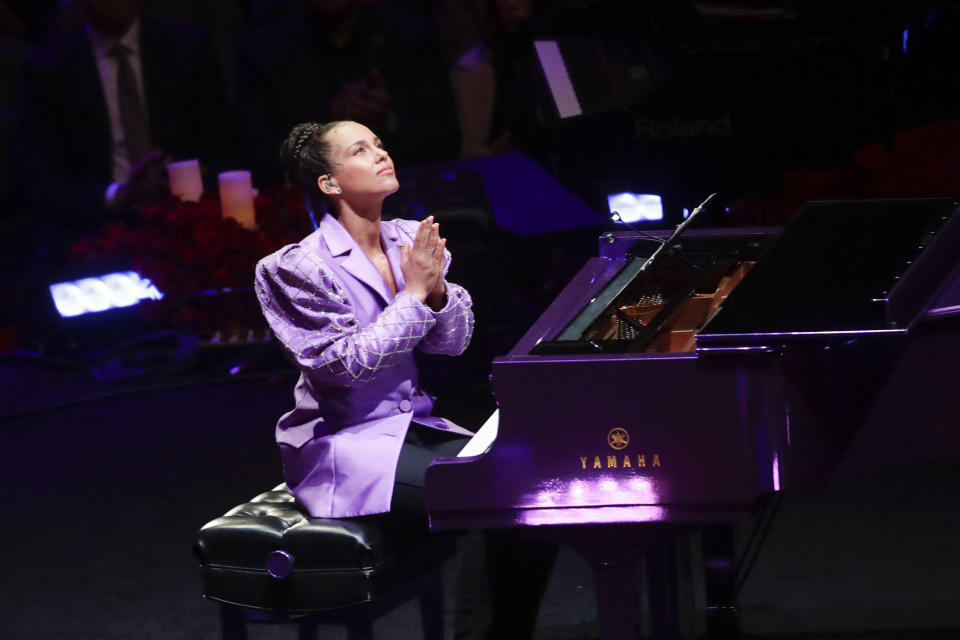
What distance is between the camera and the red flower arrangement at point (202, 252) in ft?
18.1

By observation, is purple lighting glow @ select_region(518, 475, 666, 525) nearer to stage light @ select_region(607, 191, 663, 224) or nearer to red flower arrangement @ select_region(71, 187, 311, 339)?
stage light @ select_region(607, 191, 663, 224)

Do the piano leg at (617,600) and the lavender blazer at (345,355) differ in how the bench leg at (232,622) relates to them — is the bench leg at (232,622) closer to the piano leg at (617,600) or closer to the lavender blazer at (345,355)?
the lavender blazer at (345,355)

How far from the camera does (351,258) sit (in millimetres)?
3004

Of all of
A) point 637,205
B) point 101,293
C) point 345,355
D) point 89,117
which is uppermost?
point 89,117

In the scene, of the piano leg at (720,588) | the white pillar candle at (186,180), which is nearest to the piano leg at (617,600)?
A: the piano leg at (720,588)

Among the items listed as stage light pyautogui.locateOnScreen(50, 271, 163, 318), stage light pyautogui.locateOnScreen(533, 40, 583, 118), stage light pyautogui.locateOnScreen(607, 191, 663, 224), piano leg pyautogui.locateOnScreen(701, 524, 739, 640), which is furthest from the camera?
stage light pyautogui.locateOnScreen(50, 271, 163, 318)

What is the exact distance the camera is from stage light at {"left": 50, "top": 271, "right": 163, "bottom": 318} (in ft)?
18.9

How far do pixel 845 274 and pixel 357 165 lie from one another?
36.7 inches

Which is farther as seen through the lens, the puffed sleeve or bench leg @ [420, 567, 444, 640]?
bench leg @ [420, 567, 444, 640]

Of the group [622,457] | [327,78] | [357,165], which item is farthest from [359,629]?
[327,78]

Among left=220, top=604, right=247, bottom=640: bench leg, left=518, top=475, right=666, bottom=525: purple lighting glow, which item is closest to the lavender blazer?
left=220, top=604, right=247, bottom=640: bench leg

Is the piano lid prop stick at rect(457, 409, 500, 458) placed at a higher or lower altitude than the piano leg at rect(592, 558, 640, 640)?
higher

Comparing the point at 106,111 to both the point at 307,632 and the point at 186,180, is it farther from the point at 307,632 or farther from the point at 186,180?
the point at 307,632

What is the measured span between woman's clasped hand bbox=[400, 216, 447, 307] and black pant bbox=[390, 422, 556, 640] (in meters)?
0.32
